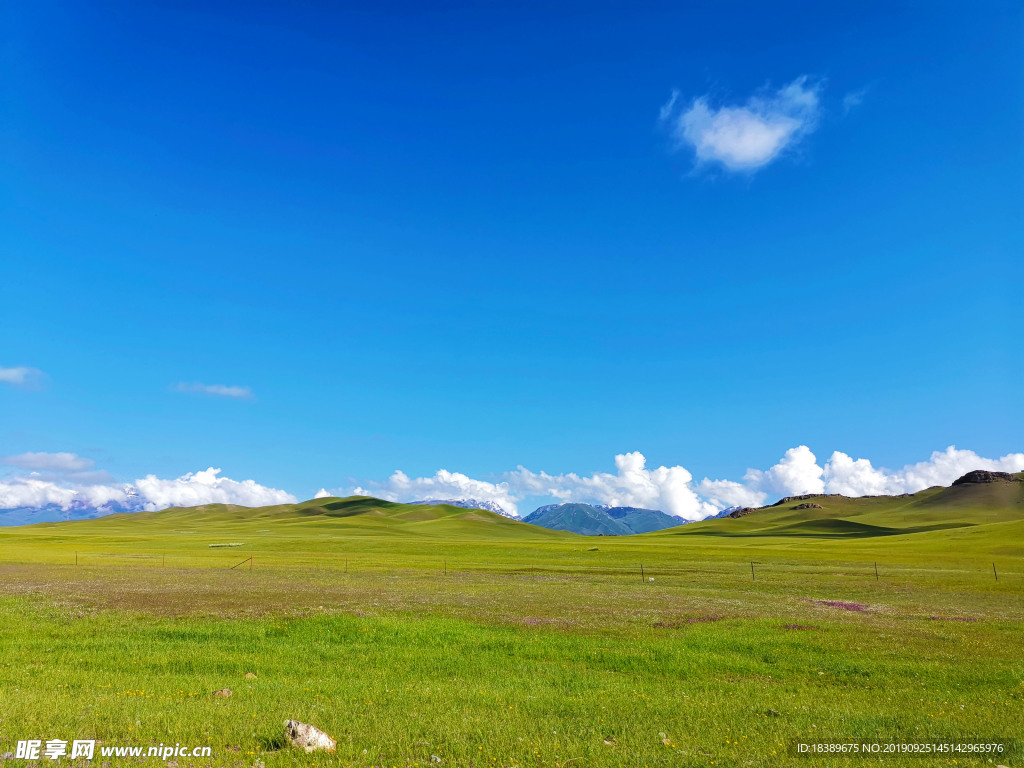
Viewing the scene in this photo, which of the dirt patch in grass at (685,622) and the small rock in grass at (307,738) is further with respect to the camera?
the dirt patch in grass at (685,622)

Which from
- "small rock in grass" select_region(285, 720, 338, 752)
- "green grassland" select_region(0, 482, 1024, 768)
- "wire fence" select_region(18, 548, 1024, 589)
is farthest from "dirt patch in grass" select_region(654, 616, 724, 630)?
"wire fence" select_region(18, 548, 1024, 589)

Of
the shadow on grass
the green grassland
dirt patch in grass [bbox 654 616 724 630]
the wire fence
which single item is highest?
the shadow on grass

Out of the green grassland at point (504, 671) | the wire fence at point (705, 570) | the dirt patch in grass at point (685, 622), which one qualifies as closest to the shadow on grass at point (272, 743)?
the green grassland at point (504, 671)

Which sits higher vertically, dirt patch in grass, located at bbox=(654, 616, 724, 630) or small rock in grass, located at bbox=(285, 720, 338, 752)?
small rock in grass, located at bbox=(285, 720, 338, 752)

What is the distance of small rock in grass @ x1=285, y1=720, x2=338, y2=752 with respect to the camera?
12836mm

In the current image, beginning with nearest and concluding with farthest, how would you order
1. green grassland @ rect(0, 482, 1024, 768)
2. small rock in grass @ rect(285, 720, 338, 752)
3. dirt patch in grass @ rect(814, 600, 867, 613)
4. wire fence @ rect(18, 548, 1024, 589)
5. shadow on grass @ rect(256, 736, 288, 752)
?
small rock in grass @ rect(285, 720, 338, 752)
shadow on grass @ rect(256, 736, 288, 752)
green grassland @ rect(0, 482, 1024, 768)
dirt patch in grass @ rect(814, 600, 867, 613)
wire fence @ rect(18, 548, 1024, 589)

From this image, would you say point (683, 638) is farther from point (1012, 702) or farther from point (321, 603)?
point (321, 603)

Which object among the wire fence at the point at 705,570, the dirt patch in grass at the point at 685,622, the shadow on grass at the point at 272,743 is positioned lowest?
the wire fence at the point at 705,570

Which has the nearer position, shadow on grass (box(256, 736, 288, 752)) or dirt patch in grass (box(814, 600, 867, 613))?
shadow on grass (box(256, 736, 288, 752))

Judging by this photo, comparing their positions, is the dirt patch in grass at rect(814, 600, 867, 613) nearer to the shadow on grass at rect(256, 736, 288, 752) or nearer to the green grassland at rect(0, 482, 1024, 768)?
the green grassland at rect(0, 482, 1024, 768)

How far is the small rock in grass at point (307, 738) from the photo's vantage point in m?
12.8

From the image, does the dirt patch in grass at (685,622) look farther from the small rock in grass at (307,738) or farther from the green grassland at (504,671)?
the small rock in grass at (307,738)

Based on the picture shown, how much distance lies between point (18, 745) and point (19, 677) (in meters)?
9.38

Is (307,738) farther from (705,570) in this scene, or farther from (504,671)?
(705,570)
